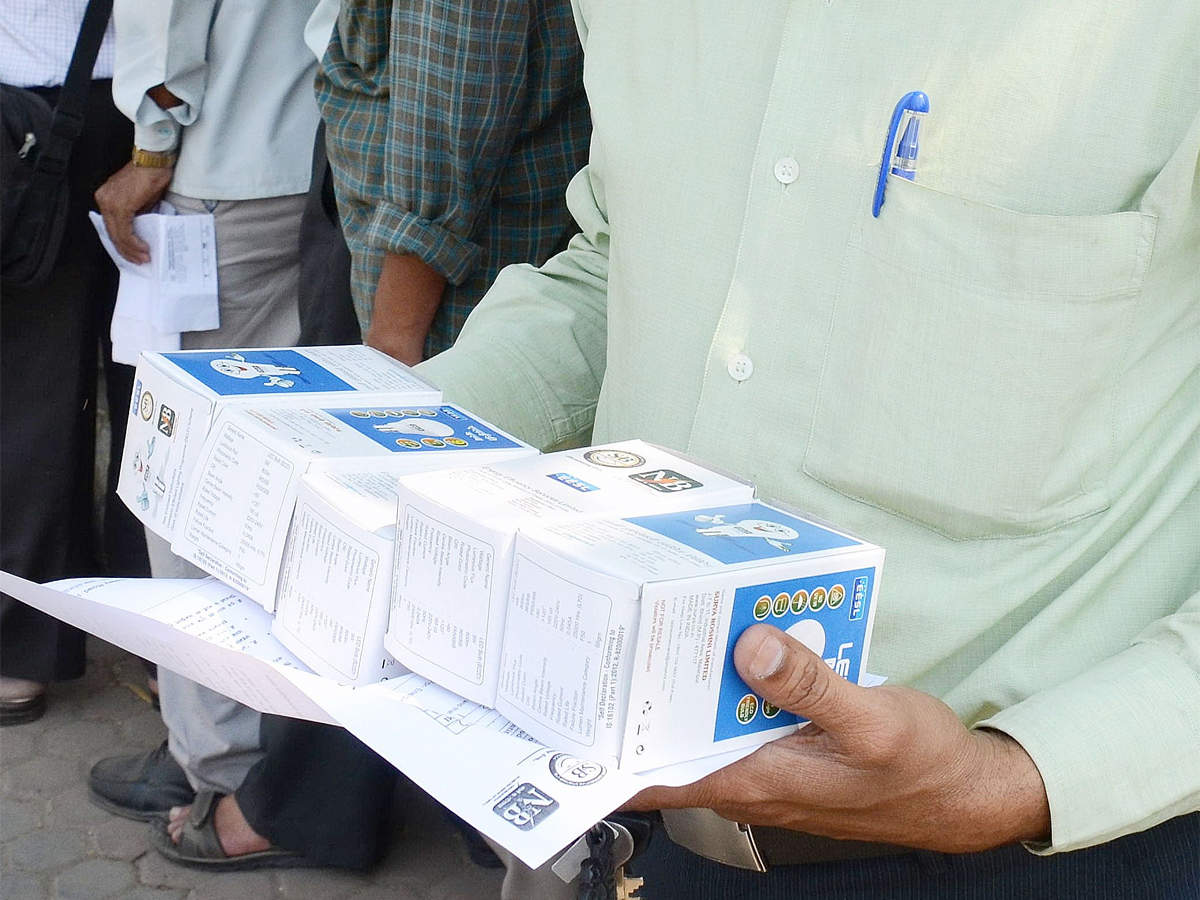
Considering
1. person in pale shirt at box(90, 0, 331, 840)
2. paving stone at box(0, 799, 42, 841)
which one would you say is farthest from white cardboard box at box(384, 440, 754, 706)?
paving stone at box(0, 799, 42, 841)

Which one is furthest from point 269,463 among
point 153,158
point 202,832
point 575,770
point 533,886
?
point 202,832

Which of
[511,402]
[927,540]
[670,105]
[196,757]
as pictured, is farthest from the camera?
[196,757]

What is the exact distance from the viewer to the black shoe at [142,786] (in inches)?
115

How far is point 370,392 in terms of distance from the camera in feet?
3.85

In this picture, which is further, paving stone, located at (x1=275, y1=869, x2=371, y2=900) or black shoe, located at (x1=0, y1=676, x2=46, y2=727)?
black shoe, located at (x1=0, y1=676, x2=46, y2=727)

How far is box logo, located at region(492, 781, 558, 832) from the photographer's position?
2.51 ft

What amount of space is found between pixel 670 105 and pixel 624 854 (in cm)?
66

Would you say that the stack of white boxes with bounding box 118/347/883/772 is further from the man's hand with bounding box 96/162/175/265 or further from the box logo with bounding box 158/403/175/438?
the man's hand with bounding box 96/162/175/265

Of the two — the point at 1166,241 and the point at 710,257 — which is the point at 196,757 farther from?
the point at 1166,241

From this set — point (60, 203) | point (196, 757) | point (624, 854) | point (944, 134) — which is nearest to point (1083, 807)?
point (624, 854)

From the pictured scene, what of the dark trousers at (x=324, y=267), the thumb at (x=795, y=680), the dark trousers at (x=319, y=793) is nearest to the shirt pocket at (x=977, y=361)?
the thumb at (x=795, y=680)

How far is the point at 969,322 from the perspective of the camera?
0.98 m

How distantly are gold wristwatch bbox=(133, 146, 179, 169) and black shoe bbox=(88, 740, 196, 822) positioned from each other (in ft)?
4.44

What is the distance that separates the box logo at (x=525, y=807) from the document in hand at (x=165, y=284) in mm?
2152
